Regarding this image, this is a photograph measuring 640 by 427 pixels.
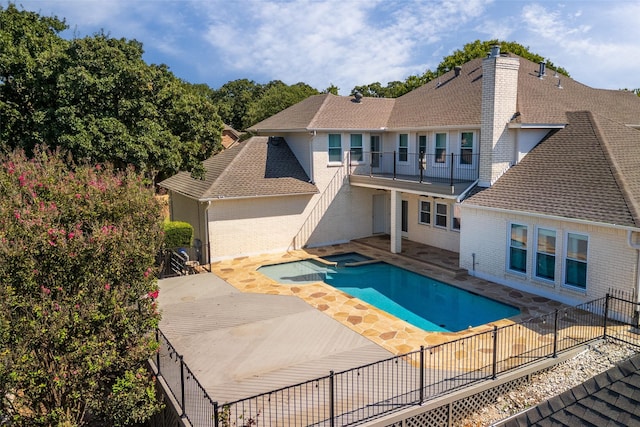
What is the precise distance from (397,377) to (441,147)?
13919 millimetres

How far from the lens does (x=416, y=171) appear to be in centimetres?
2284

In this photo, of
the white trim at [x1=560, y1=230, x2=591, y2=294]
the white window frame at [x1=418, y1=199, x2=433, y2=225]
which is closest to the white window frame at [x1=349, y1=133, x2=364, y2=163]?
the white window frame at [x1=418, y1=199, x2=433, y2=225]

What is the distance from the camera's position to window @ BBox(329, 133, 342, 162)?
23312 millimetres

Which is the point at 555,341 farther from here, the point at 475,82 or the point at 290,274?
the point at 475,82

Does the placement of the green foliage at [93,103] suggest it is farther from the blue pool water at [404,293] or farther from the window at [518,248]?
the window at [518,248]

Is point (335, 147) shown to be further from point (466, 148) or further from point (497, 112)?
point (497, 112)

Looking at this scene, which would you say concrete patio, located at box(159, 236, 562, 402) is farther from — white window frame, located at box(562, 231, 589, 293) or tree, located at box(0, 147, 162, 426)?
tree, located at box(0, 147, 162, 426)

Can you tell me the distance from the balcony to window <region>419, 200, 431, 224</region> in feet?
4.96

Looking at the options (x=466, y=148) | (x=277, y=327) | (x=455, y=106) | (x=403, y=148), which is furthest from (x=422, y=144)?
(x=277, y=327)

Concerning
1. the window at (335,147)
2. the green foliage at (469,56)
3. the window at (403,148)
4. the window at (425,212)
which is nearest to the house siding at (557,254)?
the window at (425,212)

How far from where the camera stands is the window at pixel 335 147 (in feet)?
76.5

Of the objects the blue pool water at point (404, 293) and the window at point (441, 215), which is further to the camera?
the window at point (441, 215)

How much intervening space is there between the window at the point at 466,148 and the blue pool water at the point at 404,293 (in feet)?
18.3

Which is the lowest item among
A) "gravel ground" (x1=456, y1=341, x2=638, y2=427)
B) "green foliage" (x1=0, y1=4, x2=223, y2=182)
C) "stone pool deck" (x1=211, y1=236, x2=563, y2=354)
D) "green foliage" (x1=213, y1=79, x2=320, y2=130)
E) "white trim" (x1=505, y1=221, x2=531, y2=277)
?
"gravel ground" (x1=456, y1=341, x2=638, y2=427)
